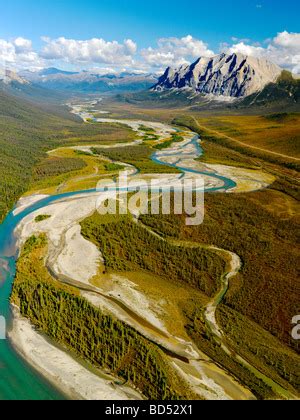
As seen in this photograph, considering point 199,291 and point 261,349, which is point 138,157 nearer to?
point 199,291

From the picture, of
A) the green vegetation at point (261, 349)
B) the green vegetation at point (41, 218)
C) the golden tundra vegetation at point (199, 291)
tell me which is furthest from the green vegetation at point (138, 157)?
the green vegetation at point (261, 349)

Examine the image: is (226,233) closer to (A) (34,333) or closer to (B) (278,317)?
(B) (278,317)

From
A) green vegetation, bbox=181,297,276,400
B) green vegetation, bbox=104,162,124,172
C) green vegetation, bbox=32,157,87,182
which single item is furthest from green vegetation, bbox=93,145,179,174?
green vegetation, bbox=181,297,276,400

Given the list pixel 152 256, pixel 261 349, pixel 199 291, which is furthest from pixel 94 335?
pixel 152 256

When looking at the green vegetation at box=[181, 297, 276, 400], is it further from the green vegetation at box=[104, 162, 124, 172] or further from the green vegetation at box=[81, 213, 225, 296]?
the green vegetation at box=[104, 162, 124, 172]
